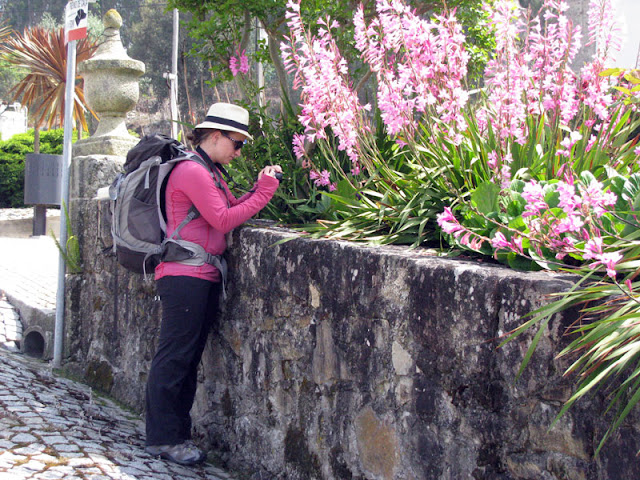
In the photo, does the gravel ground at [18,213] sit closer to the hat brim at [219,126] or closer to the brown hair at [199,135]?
the brown hair at [199,135]

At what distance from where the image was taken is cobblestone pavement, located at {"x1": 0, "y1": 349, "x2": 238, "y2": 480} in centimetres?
318

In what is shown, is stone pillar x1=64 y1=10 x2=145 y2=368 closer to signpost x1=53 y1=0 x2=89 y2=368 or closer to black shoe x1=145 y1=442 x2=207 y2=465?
signpost x1=53 y1=0 x2=89 y2=368

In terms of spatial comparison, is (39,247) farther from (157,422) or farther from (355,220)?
(355,220)

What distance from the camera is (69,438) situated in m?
3.67

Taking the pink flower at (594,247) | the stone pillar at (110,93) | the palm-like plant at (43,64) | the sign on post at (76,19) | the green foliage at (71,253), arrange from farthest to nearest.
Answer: the palm-like plant at (43,64), the stone pillar at (110,93), the green foliage at (71,253), the sign on post at (76,19), the pink flower at (594,247)

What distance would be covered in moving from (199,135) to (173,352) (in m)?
1.21

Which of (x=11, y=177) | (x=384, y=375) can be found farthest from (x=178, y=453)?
(x=11, y=177)

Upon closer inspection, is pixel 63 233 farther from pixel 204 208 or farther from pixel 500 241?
pixel 500 241

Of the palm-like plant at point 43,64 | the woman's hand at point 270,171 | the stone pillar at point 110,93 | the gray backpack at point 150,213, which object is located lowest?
the gray backpack at point 150,213

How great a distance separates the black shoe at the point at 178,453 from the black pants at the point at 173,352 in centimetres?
3

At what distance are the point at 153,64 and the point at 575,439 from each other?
34687 mm

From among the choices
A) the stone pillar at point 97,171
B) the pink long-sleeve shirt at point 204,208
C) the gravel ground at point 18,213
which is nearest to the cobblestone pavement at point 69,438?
the stone pillar at point 97,171

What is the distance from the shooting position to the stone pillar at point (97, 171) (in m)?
5.55

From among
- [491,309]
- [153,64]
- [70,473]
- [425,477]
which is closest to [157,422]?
[70,473]
